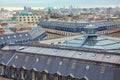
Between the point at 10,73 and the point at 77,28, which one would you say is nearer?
the point at 10,73

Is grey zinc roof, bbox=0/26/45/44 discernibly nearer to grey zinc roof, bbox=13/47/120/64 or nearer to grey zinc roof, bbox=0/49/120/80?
grey zinc roof, bbox=13/47/120/64

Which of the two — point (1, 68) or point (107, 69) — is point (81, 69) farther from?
point (1, 68)

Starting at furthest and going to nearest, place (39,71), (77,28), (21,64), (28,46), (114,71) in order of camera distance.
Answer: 1. (77,28)
2. (28,46)
3. (21,64)
4. (39,71)
5. (114,71)

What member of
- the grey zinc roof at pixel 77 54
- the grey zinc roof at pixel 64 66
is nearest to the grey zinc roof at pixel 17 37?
the grey zinc roof at pixel 77 54

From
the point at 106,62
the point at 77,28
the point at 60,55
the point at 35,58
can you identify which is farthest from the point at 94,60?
the point at 77,28

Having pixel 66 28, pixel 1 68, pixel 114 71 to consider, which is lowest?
pixel 66 28

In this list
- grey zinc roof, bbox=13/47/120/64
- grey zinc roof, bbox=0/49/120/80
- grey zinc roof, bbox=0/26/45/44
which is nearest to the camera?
grey zinc roof, bbox=0/49/120/80

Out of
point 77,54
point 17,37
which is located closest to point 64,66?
point 77,54

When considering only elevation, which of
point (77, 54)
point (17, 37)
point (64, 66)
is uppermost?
point (77, 54)

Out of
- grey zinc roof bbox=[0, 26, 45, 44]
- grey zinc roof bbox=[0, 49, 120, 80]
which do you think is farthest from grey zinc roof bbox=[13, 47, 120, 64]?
grey zinc roof bbox=[0, 26, 45, 44]

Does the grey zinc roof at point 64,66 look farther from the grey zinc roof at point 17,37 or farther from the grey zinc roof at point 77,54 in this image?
the grey zinc roof at point 17,37

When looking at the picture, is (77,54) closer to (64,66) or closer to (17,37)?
(64,66)
